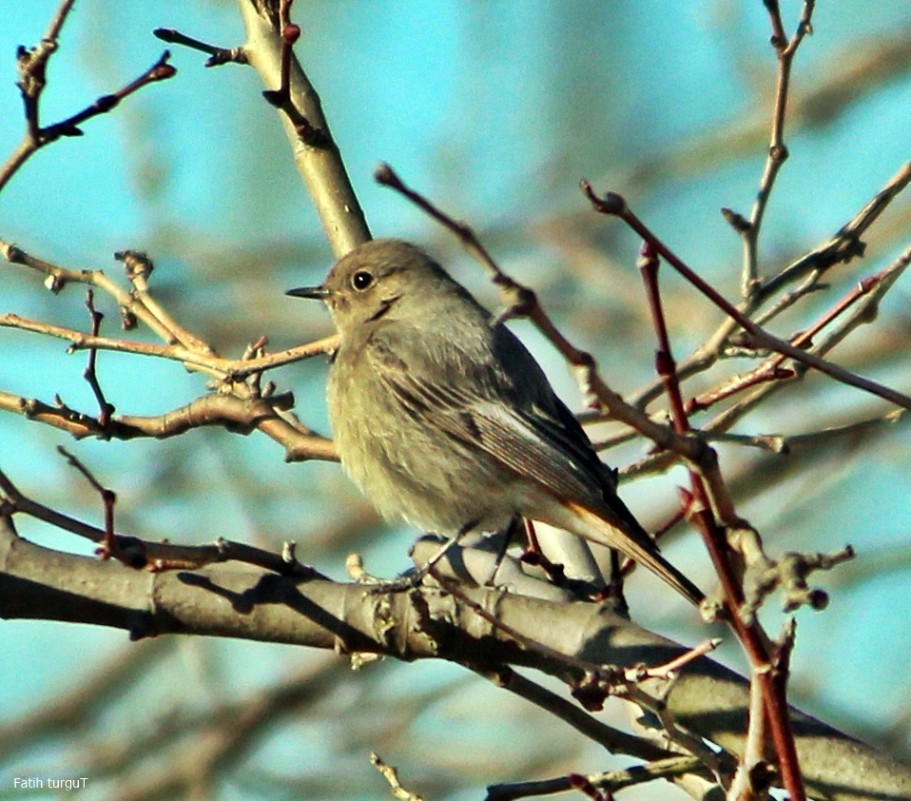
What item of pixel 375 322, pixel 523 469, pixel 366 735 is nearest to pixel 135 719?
pixel 366 735

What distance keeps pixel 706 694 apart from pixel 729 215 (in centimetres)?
131

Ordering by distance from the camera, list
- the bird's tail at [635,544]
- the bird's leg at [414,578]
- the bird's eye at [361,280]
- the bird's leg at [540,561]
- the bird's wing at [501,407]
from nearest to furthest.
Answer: the bird's leg at [414,578] → the bird's leg at [540,561] → the bird's tail at [635,544] → the bird's wing at [501,407] → the bird's eye at [361,280]

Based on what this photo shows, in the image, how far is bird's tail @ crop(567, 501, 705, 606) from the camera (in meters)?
4.15

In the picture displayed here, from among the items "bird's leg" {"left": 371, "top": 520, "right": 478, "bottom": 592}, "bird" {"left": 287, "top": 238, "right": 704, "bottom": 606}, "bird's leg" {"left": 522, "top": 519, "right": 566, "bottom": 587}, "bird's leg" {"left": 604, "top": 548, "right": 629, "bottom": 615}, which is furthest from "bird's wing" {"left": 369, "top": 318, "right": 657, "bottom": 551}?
"bird's leg" {"left": 604, "top": 548, "right": 629, "bottom": 615}

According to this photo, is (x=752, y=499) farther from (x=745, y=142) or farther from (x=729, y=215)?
(x=729, y=215)

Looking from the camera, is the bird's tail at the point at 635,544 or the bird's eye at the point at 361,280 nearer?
the bird's tail at the point at 635,544

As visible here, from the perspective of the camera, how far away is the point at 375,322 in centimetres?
562

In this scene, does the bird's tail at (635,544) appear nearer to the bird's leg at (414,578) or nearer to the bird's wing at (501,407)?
the bird's wing at (501,407)

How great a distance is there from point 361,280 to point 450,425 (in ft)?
2.62

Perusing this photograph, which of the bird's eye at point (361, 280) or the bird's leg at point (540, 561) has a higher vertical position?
the bird's eye at point (361, 280)

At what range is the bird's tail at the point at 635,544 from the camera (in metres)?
4.15

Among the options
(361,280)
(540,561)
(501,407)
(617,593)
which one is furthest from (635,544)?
(361,280)

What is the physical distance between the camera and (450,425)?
16.7ft

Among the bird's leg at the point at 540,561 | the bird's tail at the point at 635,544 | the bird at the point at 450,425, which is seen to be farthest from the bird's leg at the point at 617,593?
the bird at the point at 450,425
